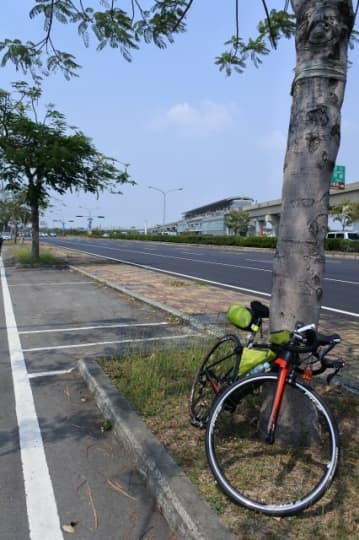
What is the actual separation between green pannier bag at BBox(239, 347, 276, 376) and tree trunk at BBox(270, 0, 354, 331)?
0.37m

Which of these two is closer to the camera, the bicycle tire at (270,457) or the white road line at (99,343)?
the bicycle tire at (270,457)

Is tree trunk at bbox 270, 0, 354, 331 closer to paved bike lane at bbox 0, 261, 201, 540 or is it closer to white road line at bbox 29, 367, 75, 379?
paved bike lane at bbox 0, 261, 201, 540

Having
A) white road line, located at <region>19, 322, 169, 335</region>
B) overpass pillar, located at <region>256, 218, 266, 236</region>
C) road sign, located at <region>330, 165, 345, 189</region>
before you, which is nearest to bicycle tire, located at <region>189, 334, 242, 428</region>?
white road line, located at <region>19, 322, 169, 335</region>

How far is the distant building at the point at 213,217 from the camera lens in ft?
348

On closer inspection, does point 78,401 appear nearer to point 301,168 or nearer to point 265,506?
point 265,506

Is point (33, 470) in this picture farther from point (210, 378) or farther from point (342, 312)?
point (342, 312)

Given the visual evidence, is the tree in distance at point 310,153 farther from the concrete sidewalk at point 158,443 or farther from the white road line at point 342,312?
the white road line at point 342,312

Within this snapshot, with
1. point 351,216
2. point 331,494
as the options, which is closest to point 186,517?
point 331,494

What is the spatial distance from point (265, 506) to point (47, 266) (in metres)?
17.1

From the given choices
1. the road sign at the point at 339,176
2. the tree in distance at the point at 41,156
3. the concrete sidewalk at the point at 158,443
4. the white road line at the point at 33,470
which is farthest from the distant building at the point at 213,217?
the white road line at the point at 33,470

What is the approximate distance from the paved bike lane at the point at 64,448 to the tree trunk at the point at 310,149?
1515mm

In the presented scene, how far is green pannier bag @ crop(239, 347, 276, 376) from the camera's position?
272 centimetres

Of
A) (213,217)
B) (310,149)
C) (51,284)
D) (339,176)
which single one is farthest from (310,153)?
(213,217)

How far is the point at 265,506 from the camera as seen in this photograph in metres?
2.42
